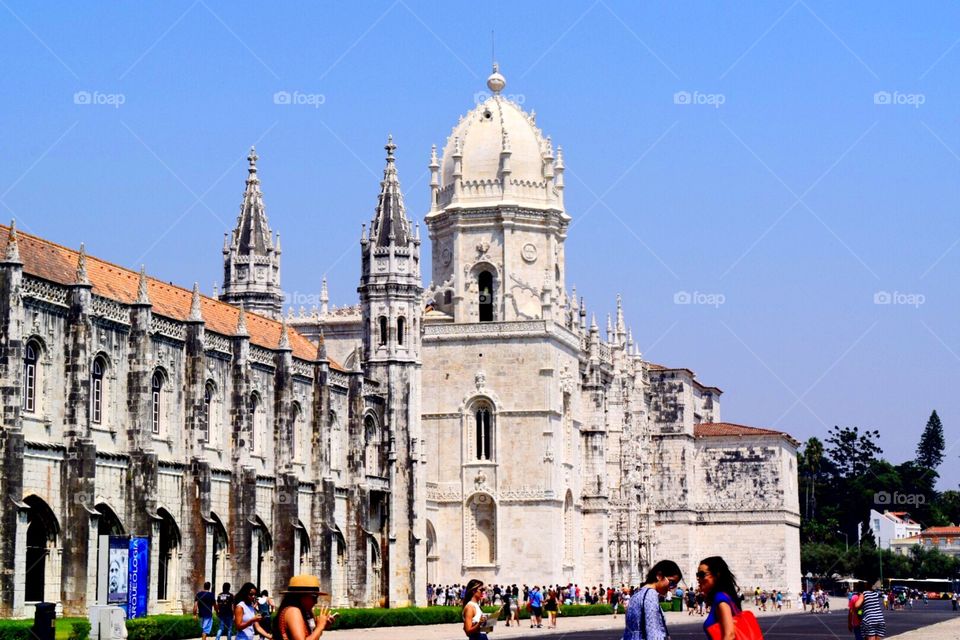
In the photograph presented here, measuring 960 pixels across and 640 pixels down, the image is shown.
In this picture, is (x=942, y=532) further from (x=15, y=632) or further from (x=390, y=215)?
(x=15, y=632)

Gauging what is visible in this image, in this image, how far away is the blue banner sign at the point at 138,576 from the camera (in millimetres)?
45344

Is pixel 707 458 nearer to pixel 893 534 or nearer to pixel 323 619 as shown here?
pixel 893 534

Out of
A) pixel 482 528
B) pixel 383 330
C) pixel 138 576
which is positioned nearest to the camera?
pixel 138 576

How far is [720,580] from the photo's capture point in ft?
53.1

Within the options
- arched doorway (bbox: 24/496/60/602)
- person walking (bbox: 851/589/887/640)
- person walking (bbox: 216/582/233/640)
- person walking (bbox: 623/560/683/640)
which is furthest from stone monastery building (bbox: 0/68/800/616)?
person walking (bbox: 623/560/683/640)

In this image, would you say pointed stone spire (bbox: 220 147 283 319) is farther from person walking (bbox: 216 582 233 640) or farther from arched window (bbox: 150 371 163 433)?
person walking (bbox: 216 582 233 640)

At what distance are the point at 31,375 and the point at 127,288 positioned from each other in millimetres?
9258

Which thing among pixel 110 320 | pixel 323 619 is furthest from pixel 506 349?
pixel 323 619

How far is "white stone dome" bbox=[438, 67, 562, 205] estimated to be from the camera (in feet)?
266

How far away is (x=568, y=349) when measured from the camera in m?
83.2

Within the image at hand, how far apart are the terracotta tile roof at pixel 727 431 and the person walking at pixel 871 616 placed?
277 ft

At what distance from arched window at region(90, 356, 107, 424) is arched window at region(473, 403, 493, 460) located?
33.0 metres

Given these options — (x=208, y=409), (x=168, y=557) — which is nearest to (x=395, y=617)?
(x=168, y=557)

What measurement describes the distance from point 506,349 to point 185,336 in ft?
92.8
